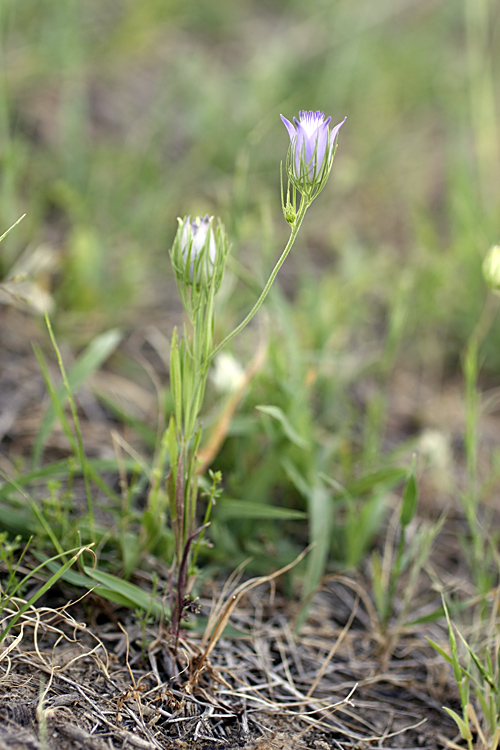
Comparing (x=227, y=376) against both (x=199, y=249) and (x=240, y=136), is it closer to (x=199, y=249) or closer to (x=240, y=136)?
(x=199, y=249)

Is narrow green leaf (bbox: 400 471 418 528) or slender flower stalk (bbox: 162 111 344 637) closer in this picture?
slender flower stalk (bbox: 162 111 344 637)

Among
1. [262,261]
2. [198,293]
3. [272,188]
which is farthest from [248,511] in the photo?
[272,188]

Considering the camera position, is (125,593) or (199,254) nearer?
(199,254)

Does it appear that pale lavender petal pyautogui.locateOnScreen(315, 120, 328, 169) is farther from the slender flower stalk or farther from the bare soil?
the bare soil

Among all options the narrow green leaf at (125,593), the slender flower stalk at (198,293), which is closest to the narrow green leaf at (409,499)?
the slender flower stalk at (198,293)

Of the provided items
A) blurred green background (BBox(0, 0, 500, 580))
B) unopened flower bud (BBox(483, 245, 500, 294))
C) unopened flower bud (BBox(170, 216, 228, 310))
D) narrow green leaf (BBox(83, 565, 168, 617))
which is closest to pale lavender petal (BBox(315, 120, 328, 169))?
unopened flower bud (BBox(170, 216, 228, 310))

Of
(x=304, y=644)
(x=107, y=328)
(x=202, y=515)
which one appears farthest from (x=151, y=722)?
(x=107, y=328)

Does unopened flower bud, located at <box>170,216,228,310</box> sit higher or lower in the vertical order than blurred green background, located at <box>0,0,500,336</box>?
lower

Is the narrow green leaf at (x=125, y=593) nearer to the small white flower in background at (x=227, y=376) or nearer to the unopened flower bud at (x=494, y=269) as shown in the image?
the small white flower in background at (x=227, y=376)

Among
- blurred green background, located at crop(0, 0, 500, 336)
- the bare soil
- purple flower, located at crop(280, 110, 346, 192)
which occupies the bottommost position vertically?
the bare soil
